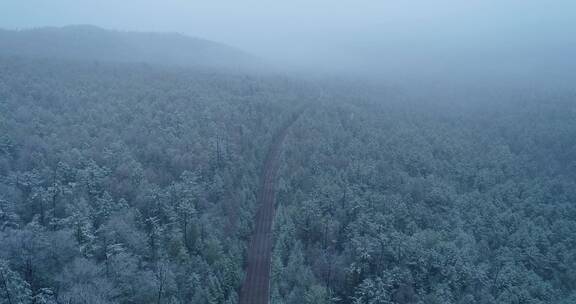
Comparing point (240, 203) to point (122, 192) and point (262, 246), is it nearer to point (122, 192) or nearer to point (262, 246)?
point (262, 246)

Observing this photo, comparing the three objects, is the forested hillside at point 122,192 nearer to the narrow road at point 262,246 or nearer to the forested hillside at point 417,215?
the narrow road at point 262,246

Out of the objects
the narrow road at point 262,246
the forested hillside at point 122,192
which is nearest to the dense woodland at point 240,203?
the forested hillside at point 122,192

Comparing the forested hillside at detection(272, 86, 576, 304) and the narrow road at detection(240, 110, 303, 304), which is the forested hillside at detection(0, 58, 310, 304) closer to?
the narrow road at detection(240, 110, 303, 304)

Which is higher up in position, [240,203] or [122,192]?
[122,192]

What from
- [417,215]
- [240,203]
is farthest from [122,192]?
[417,215]

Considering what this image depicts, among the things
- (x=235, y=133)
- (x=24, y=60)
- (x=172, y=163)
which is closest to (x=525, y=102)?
(x=235, y=133)

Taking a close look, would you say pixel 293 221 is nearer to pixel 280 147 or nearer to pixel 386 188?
pixel 386 188

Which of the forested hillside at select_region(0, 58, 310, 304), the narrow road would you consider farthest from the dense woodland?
the narrow road
